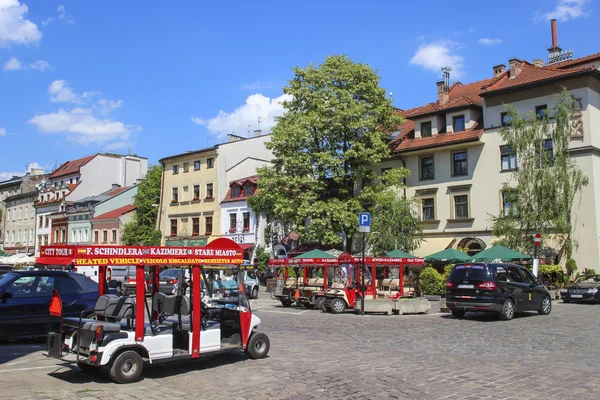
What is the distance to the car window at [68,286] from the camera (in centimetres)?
1375

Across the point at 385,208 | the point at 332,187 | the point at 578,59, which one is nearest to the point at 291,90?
the point at 332,187

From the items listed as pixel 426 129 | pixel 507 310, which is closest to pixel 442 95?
pixel 426 129

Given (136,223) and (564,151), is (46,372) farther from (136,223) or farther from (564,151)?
(136,223)

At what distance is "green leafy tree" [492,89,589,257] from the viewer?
3038 centimetres

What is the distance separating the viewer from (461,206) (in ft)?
118

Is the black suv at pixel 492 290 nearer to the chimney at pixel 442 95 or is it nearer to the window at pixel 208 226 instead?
the chimney at pixel 442 95

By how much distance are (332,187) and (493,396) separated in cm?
3095

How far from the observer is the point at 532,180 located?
31.2 meters

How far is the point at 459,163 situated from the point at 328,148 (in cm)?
843

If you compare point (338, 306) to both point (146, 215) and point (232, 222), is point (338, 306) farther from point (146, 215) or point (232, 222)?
point (146, 215)

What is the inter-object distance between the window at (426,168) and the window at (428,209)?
1523mm

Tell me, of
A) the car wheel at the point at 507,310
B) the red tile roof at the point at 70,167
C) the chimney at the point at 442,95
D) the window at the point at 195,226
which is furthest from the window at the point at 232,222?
the car wheel at the point at 507,310

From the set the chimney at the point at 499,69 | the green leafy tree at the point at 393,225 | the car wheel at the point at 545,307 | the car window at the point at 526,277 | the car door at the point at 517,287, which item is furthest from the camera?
the chimney at the point at 499,69

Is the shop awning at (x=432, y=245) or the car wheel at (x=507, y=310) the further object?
the shop awning at (x=432, y=245)
